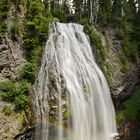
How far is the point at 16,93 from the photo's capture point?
70.8 feet

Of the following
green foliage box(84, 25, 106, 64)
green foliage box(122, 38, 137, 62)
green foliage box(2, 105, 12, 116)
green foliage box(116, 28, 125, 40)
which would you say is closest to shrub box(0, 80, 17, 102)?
green foliage box(2, 105, 12, 116)

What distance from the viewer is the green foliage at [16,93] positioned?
21.4m

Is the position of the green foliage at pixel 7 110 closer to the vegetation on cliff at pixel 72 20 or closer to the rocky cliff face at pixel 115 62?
the vegetation on cliff at pixel 72 20

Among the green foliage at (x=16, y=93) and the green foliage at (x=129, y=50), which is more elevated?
the green foliage at (x=129, y=50)

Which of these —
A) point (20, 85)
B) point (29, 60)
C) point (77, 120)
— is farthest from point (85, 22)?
point (77, 120)

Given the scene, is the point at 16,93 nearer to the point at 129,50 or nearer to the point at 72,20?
the point at 129,50

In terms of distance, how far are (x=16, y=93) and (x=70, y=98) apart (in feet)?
12.0

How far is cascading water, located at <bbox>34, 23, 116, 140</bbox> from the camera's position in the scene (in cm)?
1977

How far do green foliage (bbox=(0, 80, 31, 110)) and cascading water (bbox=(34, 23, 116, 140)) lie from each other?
68 cm

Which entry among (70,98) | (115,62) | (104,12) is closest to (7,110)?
(70,98)

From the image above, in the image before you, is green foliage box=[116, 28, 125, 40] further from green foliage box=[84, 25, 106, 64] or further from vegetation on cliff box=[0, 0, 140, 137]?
green foliage box=[84, 25, 106, 64]

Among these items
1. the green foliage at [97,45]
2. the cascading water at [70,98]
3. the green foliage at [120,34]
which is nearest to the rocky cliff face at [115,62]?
the green foliage at [120,34]

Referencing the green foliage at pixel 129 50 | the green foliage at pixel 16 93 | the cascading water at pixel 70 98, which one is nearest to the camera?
the cascading water at pixel 70 98

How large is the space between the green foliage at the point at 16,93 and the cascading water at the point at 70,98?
68 cm
